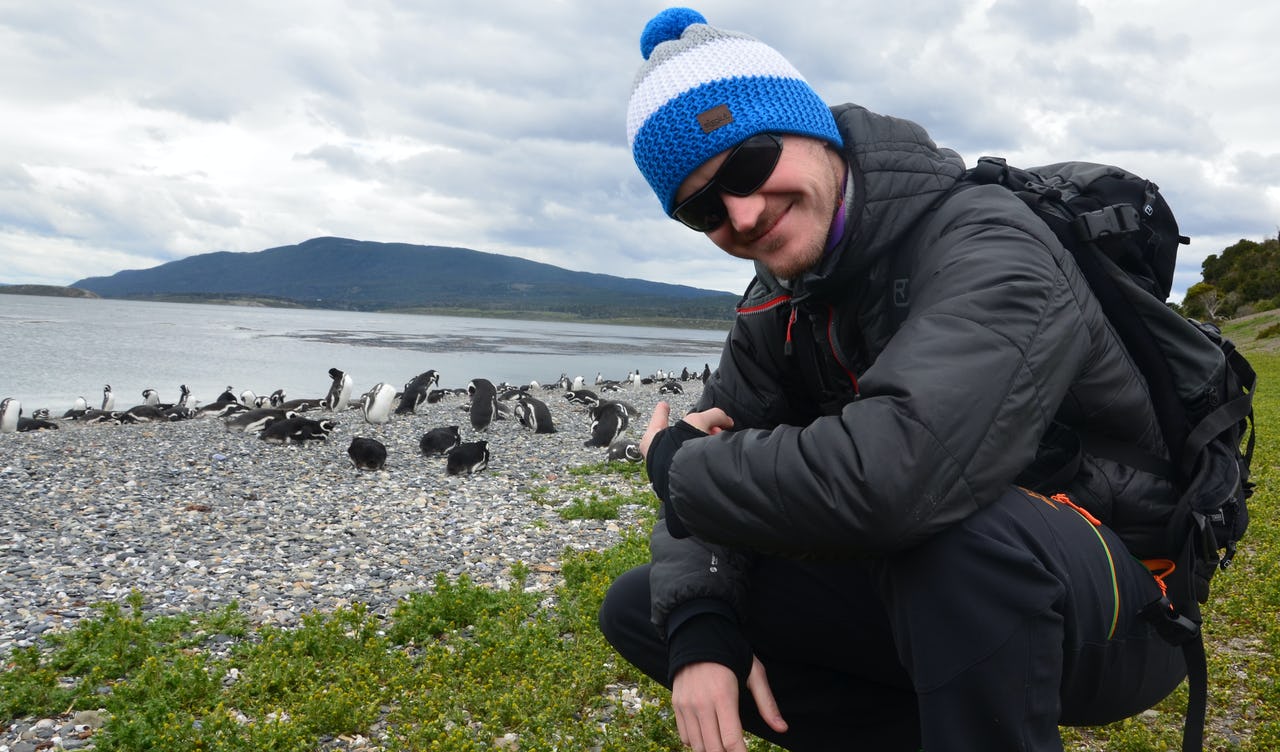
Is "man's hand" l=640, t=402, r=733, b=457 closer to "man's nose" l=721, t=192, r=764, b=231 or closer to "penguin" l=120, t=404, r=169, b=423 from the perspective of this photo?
"man's nose" l=721, t=192, r=764, b=231

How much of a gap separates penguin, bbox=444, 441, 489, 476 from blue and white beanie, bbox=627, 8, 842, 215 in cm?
989

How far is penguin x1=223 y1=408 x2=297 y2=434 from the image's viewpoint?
624 inches

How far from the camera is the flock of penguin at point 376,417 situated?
40.8 ft

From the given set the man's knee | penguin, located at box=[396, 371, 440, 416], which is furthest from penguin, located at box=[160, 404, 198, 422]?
the man's knee

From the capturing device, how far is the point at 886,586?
7.07ft

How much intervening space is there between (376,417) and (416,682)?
15.4m

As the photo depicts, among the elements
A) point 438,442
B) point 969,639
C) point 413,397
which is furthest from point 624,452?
point 969,639

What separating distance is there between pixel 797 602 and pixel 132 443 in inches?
617

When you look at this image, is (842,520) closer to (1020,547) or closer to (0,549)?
(1020,547)

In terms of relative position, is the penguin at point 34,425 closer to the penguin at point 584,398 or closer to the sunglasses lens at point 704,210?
the penguin at point 584,398

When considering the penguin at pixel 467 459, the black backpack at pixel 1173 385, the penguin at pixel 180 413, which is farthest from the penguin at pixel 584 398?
the black backpack at pixel 1173 385

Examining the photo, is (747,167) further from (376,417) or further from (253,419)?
(376,417)

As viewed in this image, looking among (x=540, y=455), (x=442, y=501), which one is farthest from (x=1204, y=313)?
(x=442, y=501)

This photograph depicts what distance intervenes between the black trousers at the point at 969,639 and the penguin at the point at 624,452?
400 inches
